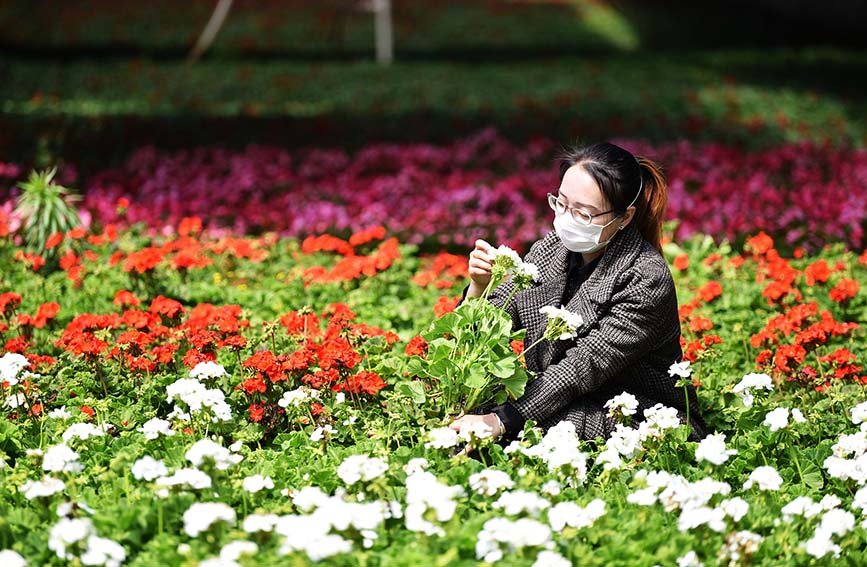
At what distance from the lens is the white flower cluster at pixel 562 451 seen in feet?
9.21

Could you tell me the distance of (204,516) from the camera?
242 cm

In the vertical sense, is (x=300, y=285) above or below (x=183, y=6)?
below

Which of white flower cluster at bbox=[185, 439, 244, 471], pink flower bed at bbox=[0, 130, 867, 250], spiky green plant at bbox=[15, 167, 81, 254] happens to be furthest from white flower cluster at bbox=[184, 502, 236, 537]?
pink flower bed at bbox=[0, 130, 867, 250]

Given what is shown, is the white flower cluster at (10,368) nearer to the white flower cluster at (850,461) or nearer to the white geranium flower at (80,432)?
the white geranium flower at (80,432)

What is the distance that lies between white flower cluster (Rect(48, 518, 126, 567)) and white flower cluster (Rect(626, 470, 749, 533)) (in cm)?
132

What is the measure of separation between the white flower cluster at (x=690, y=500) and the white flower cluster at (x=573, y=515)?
0.12m

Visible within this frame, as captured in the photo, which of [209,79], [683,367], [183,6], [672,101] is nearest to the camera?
[683,367]

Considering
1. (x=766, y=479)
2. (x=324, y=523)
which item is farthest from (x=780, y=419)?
(x=324, y=523)

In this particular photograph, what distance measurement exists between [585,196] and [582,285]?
33 cm

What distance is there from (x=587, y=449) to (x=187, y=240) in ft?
10.4

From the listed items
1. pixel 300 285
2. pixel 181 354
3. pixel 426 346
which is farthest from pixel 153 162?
pixel 426 346

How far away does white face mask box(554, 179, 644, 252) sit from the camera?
3.26 m

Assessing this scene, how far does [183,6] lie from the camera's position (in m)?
21.6

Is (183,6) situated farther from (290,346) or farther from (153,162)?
(290,346)
